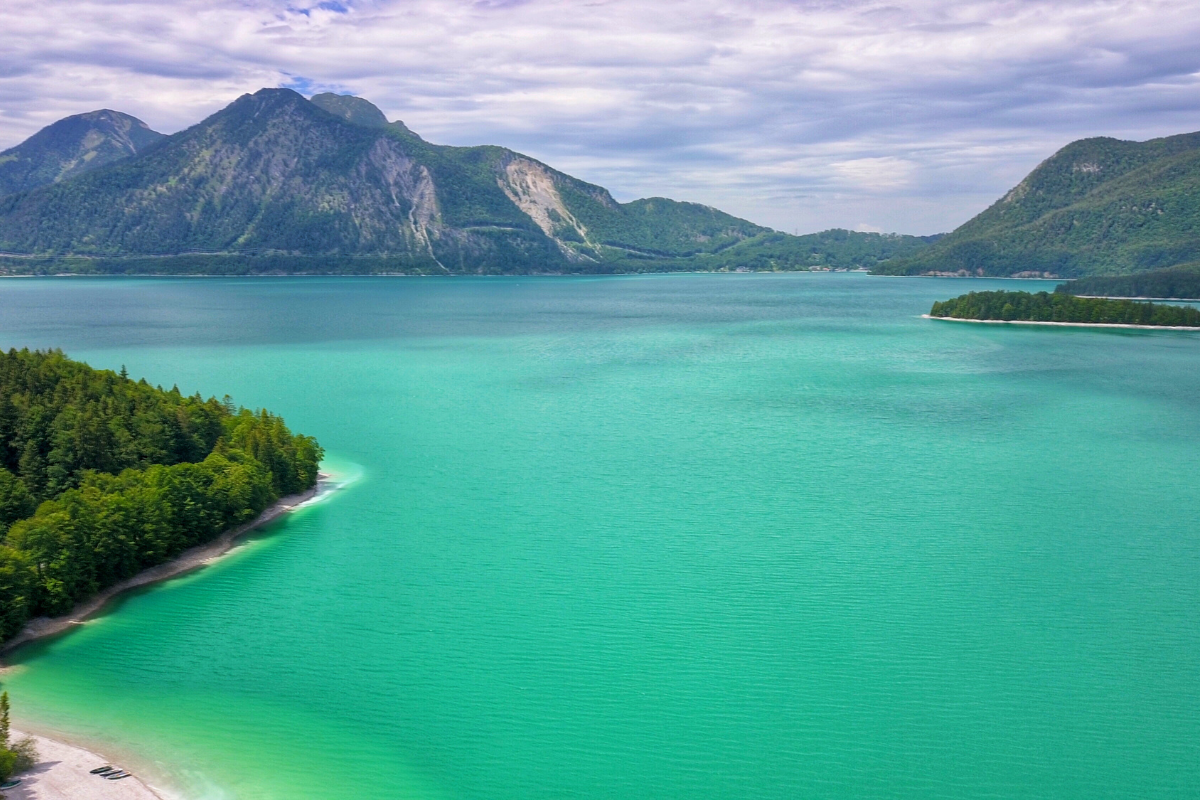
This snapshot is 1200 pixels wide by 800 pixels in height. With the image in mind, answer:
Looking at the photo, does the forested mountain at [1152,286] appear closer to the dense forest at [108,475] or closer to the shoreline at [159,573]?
the dense forest at [108,475]

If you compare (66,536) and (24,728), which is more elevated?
(66,536)

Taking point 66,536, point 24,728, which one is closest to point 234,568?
point 66,536

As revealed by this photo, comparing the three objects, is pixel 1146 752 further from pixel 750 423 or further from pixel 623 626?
pixel 750 423

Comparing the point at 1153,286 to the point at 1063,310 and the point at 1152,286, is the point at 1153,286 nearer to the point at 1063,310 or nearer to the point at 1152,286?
the point at 1152,286

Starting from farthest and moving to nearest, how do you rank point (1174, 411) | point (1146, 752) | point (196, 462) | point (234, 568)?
point (1174, 411) → point (196, 462) → point (234, 568) → point (1146, 752)

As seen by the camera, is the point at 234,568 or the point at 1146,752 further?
the point at 234,568

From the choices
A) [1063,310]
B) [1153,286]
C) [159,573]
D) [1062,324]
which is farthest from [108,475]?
[1153,286]

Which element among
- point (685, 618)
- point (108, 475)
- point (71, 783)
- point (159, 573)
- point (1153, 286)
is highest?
point (1153, 286)
